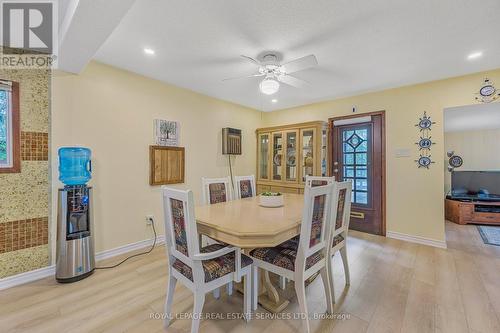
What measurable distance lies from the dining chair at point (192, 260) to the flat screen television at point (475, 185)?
489 cm

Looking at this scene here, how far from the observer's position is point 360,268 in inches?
95.8

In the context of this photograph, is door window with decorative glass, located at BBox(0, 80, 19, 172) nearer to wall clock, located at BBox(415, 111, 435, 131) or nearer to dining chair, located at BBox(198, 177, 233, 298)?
dining chair, located at BBox(198, 177, 233, 298)

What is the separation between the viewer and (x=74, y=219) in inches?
85.5

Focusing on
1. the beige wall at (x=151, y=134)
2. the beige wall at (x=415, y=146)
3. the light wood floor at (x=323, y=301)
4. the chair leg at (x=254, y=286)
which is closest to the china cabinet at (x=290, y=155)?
the beige wall at (x=151, y=134)

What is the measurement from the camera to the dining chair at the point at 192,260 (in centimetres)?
137

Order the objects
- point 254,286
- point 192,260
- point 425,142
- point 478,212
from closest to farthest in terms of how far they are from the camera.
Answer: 1. point 192,260
2. point 254,286
3. point 425,142
4. point 478,212

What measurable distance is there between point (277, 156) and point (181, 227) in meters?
3.25

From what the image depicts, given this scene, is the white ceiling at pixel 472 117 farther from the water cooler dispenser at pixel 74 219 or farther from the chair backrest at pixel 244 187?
the water cooler dispenser at pixel 74 219

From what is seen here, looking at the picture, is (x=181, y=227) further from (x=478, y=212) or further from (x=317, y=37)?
(x=478, y=212)

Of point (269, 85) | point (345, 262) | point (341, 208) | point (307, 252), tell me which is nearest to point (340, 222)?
point (341, 208)

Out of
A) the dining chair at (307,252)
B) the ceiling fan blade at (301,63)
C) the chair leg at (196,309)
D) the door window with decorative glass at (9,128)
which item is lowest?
the chair leg at (196,309)

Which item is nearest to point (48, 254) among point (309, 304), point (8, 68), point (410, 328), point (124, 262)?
point (124, 262)

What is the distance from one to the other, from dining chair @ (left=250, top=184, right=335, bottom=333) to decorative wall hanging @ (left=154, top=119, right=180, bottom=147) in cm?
217

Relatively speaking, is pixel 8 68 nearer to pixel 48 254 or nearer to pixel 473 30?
pixel 48 254
